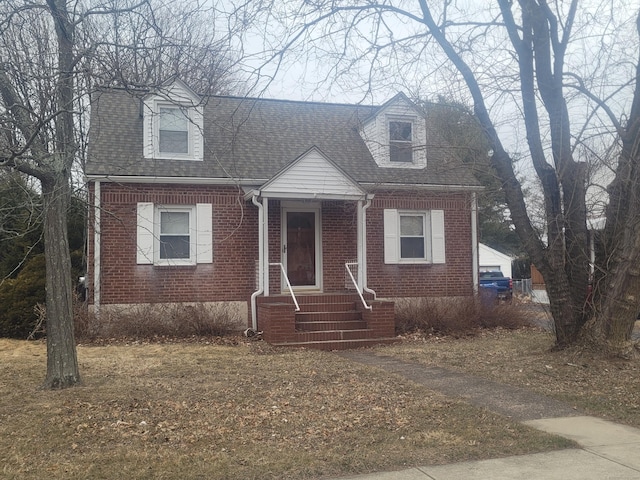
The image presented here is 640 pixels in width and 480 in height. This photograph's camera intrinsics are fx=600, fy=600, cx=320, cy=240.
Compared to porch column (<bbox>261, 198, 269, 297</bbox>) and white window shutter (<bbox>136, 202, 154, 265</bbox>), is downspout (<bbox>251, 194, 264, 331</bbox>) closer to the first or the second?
porch column (<bbox>261, 198, 269, 297</bbox>)

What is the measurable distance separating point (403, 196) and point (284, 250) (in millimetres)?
3400

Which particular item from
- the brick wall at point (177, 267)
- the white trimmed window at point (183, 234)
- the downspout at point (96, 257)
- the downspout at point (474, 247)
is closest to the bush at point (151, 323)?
the downspout at point (96, 257)

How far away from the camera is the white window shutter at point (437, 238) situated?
15.5 metres

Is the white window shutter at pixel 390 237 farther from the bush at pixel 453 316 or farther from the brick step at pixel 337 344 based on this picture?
the brick step at pixel 337 344

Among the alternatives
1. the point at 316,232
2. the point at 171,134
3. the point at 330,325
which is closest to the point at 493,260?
the point at 316,232

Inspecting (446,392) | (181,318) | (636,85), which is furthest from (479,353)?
(181,318)

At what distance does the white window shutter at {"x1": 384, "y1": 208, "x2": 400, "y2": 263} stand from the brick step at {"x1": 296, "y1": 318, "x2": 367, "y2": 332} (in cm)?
265

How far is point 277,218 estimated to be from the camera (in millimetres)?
14484

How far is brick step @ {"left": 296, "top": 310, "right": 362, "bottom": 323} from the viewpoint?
12.8 metres

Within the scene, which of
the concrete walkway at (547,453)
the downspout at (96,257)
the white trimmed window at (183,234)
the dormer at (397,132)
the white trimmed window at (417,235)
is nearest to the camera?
the concrete walkway at (547,453)

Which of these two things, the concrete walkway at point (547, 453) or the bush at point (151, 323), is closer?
the concrete walkway at point (547, 453)

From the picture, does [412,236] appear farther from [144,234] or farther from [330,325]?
[144,234]

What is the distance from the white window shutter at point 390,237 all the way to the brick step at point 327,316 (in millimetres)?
2445

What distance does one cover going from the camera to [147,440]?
534 centimetres
